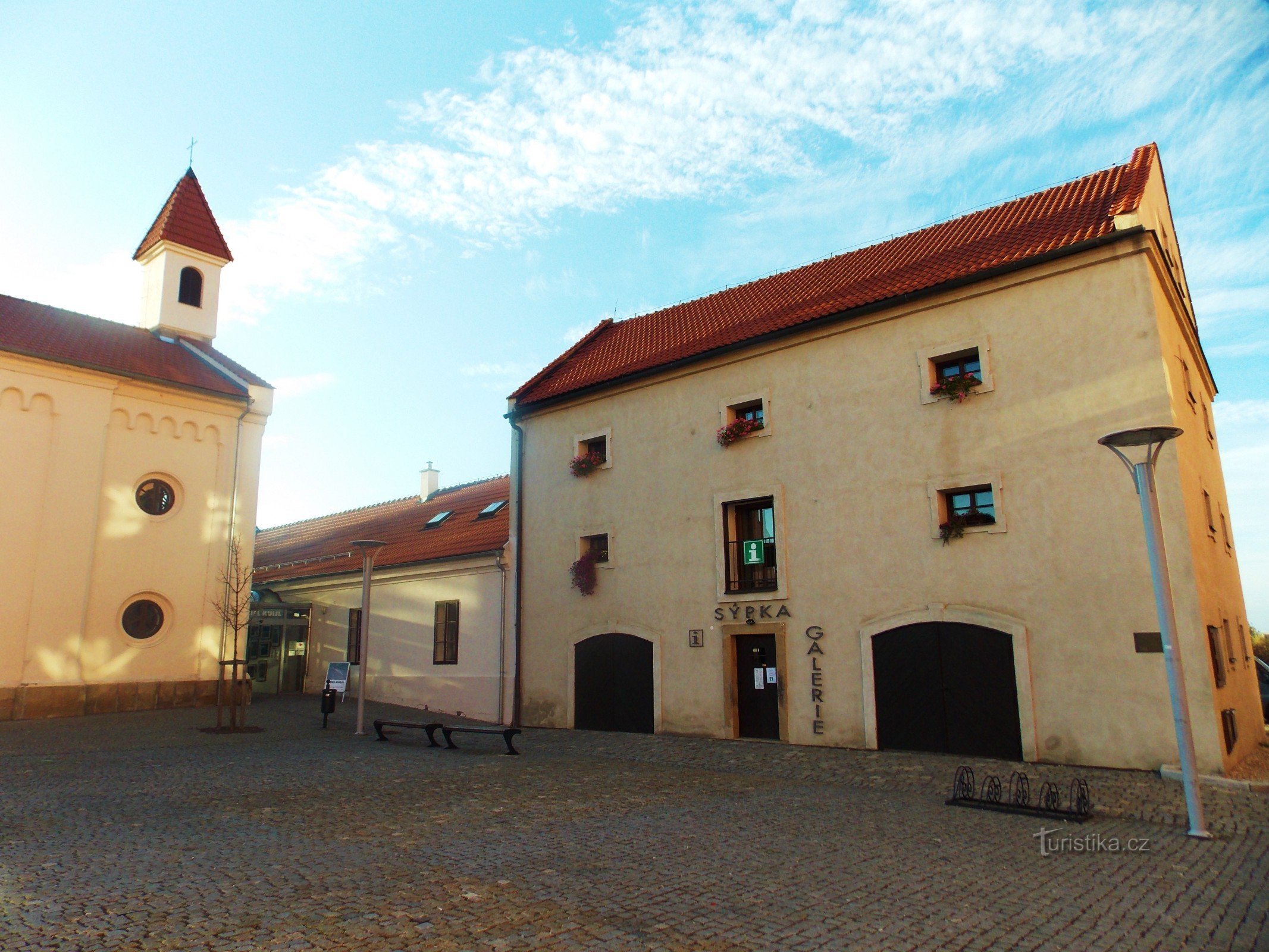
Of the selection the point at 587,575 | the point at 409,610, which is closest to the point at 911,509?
the point at 587,575

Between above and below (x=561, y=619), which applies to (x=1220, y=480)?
above

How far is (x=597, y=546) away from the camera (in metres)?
20.5

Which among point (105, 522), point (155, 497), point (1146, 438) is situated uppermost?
point (155, 497)

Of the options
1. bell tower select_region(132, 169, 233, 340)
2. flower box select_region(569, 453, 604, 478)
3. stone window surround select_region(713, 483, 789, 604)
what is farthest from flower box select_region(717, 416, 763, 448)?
bell tower select_region(132, 169, 233, 340)

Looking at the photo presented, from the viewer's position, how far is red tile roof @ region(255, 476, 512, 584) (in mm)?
Result: 24516

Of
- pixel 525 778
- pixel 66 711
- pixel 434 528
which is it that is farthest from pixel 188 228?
pixel 525 778

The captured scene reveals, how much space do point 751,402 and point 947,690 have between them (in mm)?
6998

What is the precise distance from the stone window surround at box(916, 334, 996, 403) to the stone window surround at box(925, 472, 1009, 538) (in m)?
1.47

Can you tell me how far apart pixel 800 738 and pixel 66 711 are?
17.1 metres

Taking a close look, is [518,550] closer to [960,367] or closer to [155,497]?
[155,497]

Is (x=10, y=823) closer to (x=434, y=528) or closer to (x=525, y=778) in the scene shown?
(x=525, y=778)

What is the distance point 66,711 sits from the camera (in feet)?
66.4

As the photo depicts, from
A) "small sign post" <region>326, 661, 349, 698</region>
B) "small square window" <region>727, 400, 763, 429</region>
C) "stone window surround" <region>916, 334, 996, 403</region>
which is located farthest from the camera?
"small sign post" <region>326, 661, 349, 698</region>

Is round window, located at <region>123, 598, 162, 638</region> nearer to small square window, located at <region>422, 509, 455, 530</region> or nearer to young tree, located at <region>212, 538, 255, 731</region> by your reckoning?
young tree, located at <region>212, 538, 255, 731</region>
